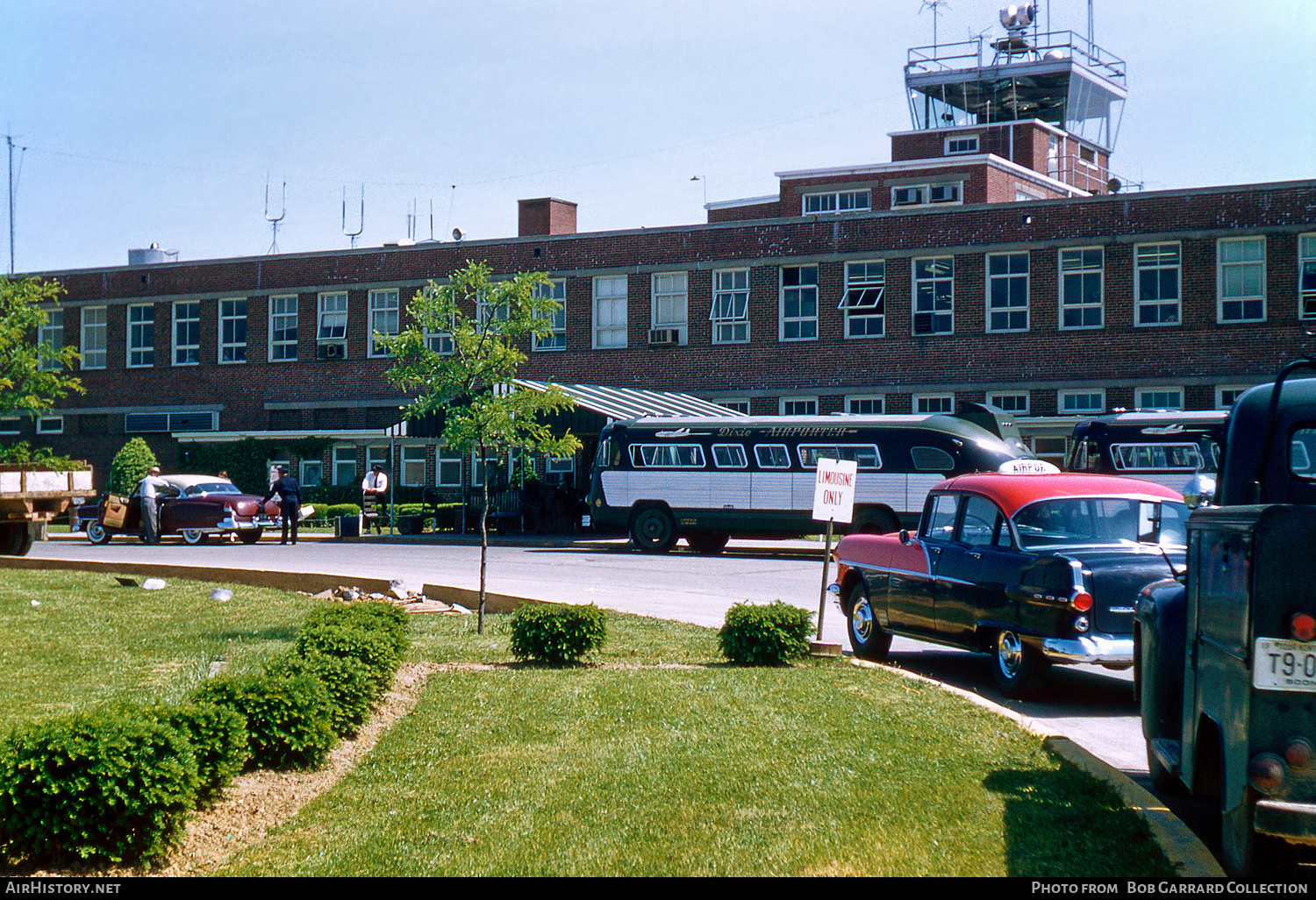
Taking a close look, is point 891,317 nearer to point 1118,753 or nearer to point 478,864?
point 1118,753

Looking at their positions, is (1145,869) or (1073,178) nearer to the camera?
(1145,869)

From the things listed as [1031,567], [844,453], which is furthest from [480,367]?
[844,453]

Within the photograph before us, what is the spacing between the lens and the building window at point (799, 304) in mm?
41250

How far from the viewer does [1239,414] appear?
6.45 m

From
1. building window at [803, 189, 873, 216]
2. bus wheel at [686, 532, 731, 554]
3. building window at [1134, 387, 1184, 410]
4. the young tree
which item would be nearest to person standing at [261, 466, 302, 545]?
bus wheel at [686, 532, 731, 554]

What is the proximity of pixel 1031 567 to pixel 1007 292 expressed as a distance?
29668 millimetres

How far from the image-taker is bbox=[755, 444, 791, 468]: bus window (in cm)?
2977

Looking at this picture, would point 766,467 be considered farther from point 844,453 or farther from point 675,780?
point 675,780

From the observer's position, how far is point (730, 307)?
4234 cm

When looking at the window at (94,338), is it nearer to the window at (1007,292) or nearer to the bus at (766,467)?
the bus at (766,467)

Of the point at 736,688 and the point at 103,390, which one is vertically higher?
the point at 103,390

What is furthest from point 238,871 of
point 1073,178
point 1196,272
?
point 1073,178

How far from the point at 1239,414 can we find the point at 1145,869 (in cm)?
215

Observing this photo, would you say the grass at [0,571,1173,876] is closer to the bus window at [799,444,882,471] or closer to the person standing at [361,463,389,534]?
the bus window at [799,444,882,471]
